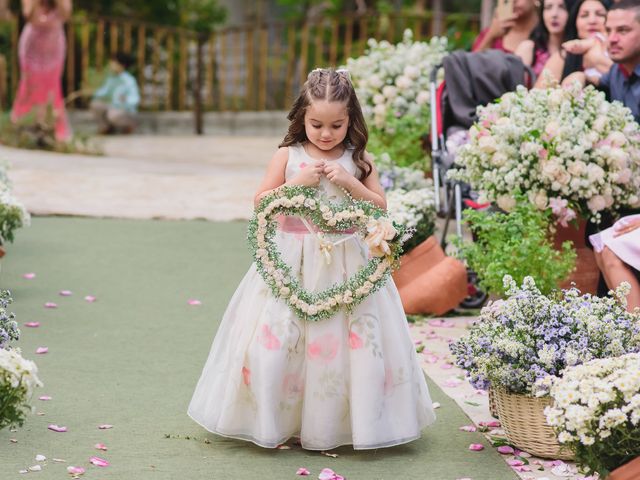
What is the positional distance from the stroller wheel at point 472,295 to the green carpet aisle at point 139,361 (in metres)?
1.38

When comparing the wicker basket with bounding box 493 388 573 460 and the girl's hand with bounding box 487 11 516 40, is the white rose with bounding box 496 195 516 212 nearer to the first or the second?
the wicker basket with bounding box 493 388 573 460

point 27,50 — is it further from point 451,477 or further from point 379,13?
point 451,477

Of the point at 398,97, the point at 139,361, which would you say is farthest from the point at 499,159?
the point at 398,97

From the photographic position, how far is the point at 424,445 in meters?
4.73

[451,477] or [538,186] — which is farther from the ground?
[538,186]

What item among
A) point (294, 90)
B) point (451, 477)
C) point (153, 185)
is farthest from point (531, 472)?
point (294, 90)

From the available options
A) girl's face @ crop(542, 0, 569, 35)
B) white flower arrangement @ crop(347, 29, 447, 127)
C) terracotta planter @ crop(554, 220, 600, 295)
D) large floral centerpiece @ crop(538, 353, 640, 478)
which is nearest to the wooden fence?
white flower arrangement @ crop(347, 29, 447, 127)

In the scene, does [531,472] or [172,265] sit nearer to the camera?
[531,472]

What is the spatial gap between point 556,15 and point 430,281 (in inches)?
85.7

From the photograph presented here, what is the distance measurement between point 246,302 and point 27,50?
9.90m

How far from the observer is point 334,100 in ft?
14.9

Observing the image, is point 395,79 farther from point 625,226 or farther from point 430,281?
point 625,226

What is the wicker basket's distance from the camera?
4.48m

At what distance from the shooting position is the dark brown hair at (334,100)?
15.0 ft
